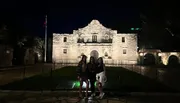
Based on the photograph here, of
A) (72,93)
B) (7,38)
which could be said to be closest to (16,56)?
(7,38)

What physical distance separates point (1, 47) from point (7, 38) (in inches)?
210

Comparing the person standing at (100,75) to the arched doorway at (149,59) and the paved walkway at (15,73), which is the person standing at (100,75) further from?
the arched doorway at (149,59)

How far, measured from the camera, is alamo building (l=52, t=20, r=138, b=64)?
55.1 meters

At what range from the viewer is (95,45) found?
5516 centimetres

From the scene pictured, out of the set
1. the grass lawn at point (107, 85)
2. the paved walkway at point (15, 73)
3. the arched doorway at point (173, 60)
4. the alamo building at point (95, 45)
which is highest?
the alamo building at point (95, 45)

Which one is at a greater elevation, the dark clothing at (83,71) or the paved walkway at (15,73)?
the dark clothing at (83,71)

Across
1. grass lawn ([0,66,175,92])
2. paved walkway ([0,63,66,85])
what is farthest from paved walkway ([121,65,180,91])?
paved walkway ([0,63,66,85])

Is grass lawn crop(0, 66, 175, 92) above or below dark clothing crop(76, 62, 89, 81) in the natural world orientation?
below

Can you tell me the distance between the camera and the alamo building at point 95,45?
5512 cm

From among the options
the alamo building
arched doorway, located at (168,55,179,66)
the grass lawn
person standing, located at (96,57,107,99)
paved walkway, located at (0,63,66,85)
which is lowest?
the grass lawn

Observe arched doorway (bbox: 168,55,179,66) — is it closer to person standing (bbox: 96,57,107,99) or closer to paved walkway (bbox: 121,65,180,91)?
paved walkway (bbox: 121,65,180,91)

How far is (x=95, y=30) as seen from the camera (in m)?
56.1

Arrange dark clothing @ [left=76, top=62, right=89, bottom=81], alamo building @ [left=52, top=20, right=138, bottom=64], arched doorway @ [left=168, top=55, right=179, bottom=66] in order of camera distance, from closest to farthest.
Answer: dark clothing @ [left=76, top=62, right=89, bottom=81]
arched doorway @ [left=168, top=55, right=179, bottom=66]
alamo building @ [left=52, top=20, right=138, bottom=64]

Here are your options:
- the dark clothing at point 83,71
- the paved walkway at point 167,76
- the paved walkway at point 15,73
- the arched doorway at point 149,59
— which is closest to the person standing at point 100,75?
the dark clothing at point 83,71
